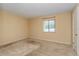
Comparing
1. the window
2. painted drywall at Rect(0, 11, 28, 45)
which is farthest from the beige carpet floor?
painted drywall at Rect(0, 11, 28, 45)

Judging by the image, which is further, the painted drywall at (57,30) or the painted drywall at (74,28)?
the painted drywall at (57,30)

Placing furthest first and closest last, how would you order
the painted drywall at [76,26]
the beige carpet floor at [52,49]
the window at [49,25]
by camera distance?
the window at [49,25] → the beige carpet floor at [52,49] → the painted drywall at [76,26]

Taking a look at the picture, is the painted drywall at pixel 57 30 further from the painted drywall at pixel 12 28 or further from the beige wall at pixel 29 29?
the painted drywall at pixel 12 28

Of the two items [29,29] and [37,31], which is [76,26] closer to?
[37,31]

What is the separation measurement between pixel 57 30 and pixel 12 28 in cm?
71

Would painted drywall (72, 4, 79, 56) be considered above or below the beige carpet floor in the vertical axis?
above

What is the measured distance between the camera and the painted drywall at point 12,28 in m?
1.27


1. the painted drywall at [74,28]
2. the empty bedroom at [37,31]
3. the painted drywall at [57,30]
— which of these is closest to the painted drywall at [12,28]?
the empty bedroom at [37,31]

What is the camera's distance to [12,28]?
131cm

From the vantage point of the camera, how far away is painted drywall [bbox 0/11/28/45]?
1.27 metres

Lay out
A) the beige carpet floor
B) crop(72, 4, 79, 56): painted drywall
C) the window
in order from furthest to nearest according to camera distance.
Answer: the window → the beige carpet floor → crop(72, 4, 79, 56): painted drywall

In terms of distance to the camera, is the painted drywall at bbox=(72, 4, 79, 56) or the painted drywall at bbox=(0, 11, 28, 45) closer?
the painted drywall at bbox=(72, 4, 79, 56)

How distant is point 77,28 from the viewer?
1.10 metres

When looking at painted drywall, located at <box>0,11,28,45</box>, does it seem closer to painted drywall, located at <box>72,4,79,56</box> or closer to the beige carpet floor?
the beige carpet floor
